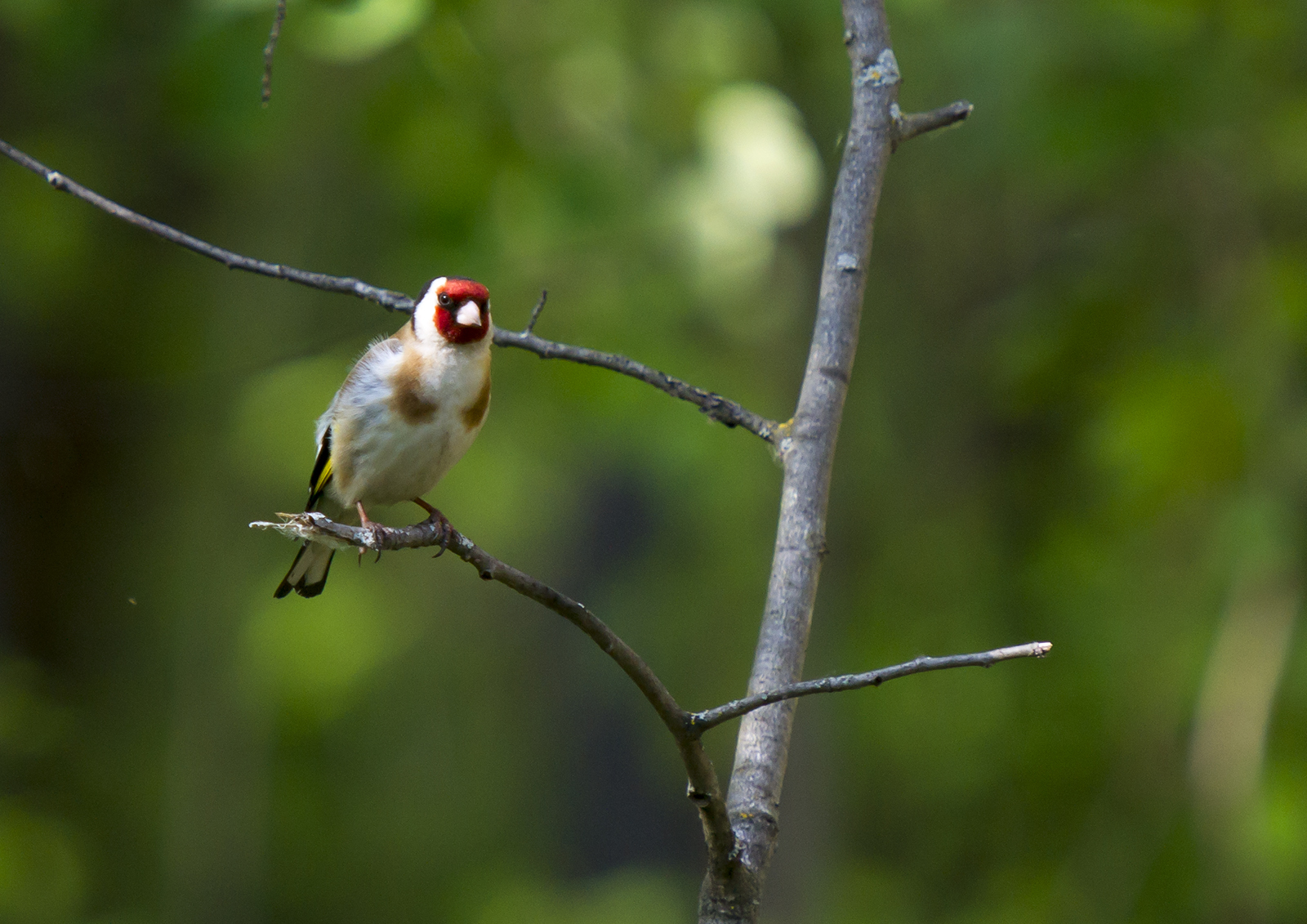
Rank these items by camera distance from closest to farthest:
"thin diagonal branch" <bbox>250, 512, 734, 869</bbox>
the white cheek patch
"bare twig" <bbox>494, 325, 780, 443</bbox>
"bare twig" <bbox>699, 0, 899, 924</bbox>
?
"thin diagonal branch" <bbox>250, 512, 734, 869</bbox>, "bare twig" <bbox>699, 0, 899, 924</bbox>, "bare twig" <bbox>494, 325, 780, 443</bbox>, the white cheek patch

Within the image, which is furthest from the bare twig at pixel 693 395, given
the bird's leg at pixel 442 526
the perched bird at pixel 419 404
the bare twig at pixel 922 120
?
the perched bird at pixel 419 404

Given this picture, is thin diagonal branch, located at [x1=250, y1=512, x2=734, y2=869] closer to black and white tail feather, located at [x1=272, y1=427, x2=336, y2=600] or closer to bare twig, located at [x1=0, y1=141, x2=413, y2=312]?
bare twig, located at [x1=0, y1=141, x2=413, y2=312]

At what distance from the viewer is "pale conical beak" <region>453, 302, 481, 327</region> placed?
3221 mm

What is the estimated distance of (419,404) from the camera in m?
3.19

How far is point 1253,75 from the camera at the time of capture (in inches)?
225

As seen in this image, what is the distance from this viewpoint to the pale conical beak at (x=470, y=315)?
3221 millimetres

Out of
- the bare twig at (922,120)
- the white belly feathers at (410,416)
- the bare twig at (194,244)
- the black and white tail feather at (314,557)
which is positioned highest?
the bare twig at (922,120)

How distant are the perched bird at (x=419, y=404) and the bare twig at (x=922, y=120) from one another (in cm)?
127

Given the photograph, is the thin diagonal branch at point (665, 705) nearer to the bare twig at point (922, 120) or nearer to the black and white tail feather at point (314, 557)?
the bare twig at point (922, 120)

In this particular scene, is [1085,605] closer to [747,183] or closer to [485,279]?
[747,183]

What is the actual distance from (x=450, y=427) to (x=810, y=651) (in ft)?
9.69

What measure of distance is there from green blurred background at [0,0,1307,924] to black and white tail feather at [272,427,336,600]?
1.56m

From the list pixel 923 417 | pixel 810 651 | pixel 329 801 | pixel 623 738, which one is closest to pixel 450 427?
pixel 810 651

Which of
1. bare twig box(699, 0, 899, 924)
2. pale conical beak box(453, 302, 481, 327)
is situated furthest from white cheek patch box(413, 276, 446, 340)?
bare twig box(699, 0, 899, 924)
